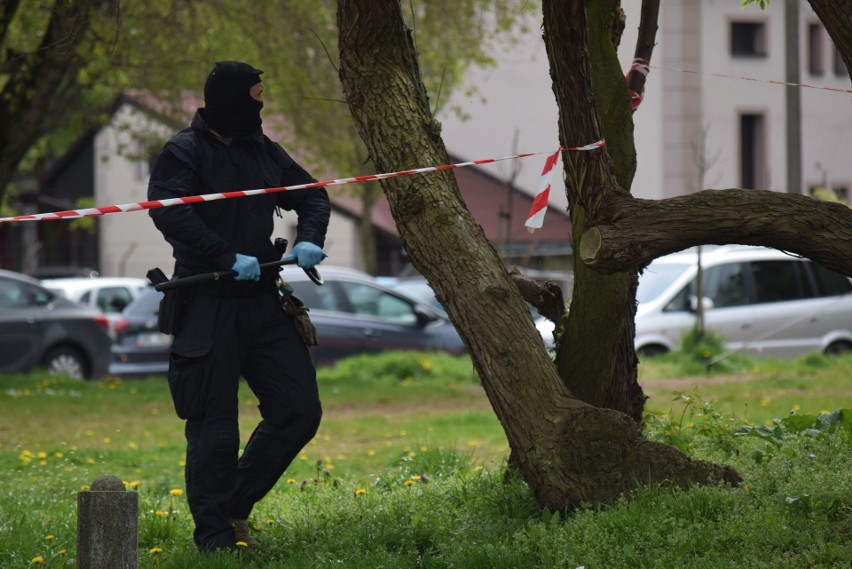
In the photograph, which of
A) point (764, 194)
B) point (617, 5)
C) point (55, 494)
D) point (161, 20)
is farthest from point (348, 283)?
point (764, 194)

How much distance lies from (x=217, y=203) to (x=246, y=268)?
395mm

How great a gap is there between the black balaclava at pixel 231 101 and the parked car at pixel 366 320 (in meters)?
11.0

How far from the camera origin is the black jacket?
5.26m

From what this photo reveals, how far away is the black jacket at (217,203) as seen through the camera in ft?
17.3

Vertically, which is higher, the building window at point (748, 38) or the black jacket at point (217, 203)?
the building window at point (748, 38)

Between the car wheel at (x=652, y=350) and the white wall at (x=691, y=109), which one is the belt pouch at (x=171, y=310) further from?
the white wall at (x=691, y=109)

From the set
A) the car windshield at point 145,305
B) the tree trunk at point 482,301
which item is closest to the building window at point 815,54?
the car windshield at point 145,305

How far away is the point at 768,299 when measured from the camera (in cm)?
1731

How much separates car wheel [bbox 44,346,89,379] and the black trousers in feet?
39.8

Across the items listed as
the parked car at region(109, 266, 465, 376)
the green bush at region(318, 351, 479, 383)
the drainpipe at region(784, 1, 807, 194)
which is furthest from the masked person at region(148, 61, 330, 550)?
the parked car at region(109, 266, 465, 376)

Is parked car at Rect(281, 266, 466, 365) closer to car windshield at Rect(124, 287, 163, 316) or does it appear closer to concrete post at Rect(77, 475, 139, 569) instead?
car windshield at Rect(124, 287, 163, 316)

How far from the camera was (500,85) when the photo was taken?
37.0 meters

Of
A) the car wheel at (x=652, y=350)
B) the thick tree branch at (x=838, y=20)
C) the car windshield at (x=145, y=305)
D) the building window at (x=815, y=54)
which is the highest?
the building window at (x=815, y=54)

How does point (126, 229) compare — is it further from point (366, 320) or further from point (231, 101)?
point (231, 101)
